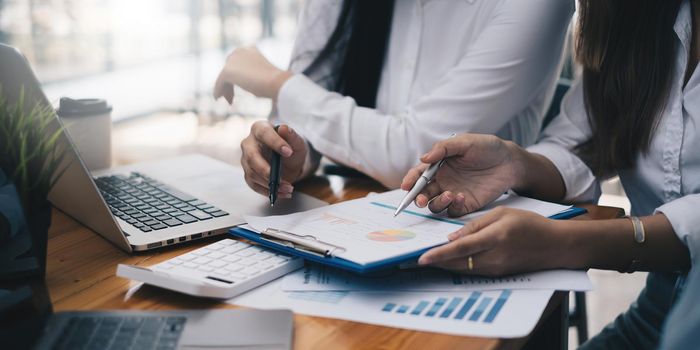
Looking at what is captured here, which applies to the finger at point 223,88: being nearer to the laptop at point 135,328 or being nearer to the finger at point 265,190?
the finger at point 265,190

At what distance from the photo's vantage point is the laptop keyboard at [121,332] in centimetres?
56

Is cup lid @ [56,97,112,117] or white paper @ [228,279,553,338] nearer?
white paper @ [228,279,553,338]

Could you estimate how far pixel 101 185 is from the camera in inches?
40.3

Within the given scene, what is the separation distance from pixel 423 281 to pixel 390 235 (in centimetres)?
7

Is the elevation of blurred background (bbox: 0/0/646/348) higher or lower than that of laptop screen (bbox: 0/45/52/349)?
lower

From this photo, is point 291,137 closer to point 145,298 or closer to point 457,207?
point 457,207

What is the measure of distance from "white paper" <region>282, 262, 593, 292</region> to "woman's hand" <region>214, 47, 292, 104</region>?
1.78ft

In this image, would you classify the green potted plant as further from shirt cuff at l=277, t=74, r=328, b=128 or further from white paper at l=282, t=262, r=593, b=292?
shirt cuff at l=277, t=74, r=328, b=128

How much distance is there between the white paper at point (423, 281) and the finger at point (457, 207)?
126 mm

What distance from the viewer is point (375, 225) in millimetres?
796

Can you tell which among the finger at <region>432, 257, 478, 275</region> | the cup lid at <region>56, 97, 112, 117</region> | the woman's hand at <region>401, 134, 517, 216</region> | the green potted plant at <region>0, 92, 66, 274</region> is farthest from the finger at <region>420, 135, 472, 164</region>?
the cup lid at <region>56, 97, 112, 117</region>

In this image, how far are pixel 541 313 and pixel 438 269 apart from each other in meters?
0.14

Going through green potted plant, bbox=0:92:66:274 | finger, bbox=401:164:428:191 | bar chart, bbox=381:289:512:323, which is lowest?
bar chart, bbox=381:289:512:323

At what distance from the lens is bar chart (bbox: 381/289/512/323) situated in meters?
0.63
